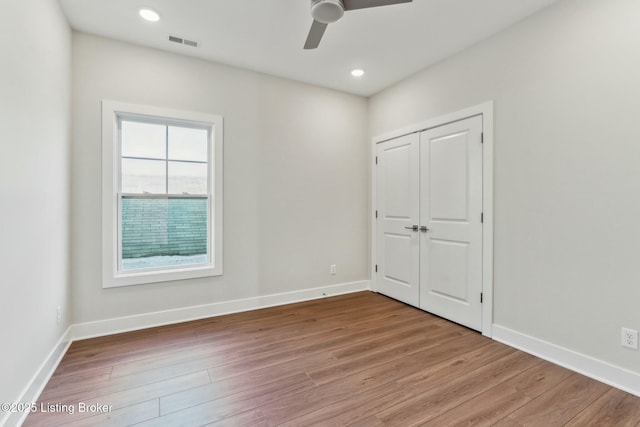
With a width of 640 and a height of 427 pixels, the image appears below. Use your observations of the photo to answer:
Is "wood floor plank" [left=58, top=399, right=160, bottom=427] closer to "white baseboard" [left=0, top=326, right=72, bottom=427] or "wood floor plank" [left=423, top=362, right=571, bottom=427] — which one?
"white baseboard" [left=0, top=326, right=72, bottom=427]

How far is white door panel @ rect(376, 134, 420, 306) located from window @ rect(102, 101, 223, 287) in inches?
83.2

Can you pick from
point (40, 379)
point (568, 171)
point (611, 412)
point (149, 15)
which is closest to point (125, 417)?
point (40, 379)

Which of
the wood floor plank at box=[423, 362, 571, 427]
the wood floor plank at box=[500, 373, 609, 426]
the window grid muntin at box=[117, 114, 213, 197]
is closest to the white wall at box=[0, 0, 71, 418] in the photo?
the window grid muntin at box=[117, 114, 213, 197]

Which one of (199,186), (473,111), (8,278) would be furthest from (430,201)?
(8,278)

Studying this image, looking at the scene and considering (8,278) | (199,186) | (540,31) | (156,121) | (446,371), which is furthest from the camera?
(199,186)

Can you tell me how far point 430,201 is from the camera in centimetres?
333

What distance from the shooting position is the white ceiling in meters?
2.36

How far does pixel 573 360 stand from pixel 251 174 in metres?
3.37

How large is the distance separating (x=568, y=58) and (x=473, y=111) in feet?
2.50

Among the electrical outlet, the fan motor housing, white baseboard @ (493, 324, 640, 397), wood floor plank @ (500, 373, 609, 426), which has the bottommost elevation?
wood floor plank @ (500, 373, 609, 426)

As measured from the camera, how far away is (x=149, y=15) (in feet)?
8.12

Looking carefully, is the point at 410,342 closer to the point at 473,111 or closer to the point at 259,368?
the point at 259,368

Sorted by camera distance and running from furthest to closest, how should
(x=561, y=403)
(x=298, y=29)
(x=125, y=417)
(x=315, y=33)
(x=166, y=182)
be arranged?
(x=166, y=182) → (x=298, y=29) → (x=315, y=33) → (x=561, y=403) → (x=125, y=417)

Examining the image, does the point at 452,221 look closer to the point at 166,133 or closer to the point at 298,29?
the point at 298,29
